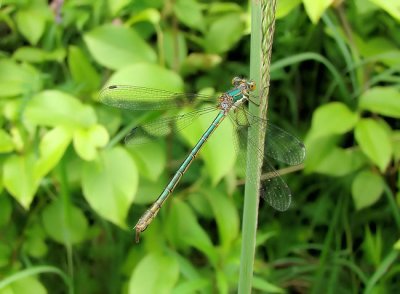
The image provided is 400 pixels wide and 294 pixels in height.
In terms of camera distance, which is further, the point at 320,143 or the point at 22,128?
the point at 320,143

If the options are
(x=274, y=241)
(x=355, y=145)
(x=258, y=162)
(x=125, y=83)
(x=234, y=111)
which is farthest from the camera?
(x=274, y=241)

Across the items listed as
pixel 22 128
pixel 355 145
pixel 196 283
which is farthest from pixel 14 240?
pixel 355 145

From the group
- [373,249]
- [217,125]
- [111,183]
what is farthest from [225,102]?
[373,249]

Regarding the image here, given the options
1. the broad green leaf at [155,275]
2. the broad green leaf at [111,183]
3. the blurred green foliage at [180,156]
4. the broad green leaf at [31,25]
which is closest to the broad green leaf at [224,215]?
the blurred green foliage at [180,156]

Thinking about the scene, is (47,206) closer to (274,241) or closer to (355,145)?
(274,241)

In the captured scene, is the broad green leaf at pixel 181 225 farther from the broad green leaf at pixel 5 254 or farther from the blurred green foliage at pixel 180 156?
the broad green leaf at pixel 5 254
